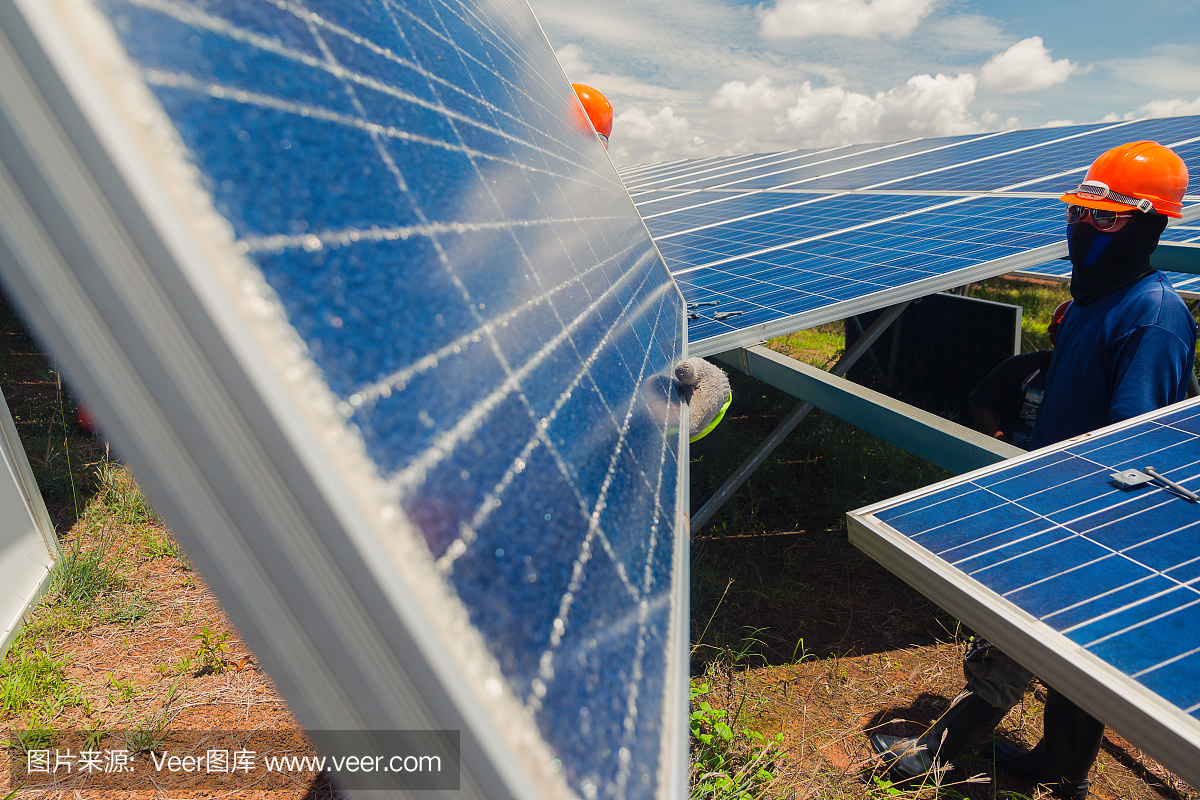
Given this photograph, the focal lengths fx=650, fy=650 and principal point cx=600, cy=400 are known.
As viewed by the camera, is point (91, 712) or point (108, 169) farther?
point (91, 712)

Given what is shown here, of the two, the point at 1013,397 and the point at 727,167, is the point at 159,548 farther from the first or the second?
the point at 727,167

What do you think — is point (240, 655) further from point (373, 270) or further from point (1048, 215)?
point (1048, 215)

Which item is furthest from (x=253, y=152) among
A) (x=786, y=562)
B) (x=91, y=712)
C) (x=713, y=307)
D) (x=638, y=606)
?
(x=786, y=562)

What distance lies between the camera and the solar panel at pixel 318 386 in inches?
16.9

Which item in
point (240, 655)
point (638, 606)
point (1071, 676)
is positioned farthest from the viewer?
point (240, 655)

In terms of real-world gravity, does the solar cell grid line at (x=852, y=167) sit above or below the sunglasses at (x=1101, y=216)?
above

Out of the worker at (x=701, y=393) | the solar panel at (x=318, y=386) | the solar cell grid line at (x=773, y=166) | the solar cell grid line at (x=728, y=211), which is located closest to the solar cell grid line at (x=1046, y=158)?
the solar cell grid line at (x=728, y=211)

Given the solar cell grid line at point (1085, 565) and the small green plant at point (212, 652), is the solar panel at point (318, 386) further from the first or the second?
the small green plant at point (212, 652)

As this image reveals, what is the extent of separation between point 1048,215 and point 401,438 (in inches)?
187

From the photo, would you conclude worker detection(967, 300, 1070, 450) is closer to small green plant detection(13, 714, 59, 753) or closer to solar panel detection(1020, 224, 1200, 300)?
solar panel detection(1020, 224, 1200, 300)

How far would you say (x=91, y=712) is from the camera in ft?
10.9

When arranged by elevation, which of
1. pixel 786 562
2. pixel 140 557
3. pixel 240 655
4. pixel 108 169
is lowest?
pixel 786 562

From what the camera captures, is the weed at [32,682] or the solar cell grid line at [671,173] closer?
the weed at [32,682]

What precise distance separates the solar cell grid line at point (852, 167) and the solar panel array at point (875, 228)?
0.06 metres
